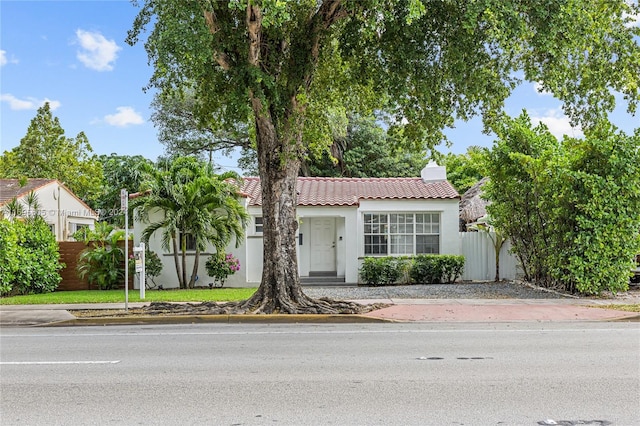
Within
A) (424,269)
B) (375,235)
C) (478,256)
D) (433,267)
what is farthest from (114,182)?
(478,256)

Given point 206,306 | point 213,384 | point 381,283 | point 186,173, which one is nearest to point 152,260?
point 186,173

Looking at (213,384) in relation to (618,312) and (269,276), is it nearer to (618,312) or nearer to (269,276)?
(269,276)

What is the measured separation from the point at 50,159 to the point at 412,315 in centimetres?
2971

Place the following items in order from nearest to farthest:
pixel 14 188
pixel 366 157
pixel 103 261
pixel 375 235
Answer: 1. pixel 103 261
2. pixel 375 235
3. pixel 14 188
4. pixel 366 157

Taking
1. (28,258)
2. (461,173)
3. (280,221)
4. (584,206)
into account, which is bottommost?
(28,258)

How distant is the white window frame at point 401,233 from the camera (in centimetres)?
2188

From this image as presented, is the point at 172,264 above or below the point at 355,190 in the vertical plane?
below

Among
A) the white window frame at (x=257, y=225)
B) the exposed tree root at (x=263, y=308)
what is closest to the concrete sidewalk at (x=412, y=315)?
the exposed tree root at (x=263, y=308)

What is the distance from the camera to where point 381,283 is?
20.6 meters

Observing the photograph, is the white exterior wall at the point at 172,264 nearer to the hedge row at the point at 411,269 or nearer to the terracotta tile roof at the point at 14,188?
the hedge row at the point at 411,269

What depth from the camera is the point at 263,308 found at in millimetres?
13547

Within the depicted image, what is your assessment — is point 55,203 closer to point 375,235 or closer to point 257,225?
point 257,225

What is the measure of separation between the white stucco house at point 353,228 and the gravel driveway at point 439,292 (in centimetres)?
202

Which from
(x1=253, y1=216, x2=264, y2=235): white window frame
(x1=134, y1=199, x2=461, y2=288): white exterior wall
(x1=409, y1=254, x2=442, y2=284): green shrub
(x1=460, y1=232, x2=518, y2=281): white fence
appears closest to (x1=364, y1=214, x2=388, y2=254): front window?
(x1=134, y1=199, x2=461, y2=288): white exterior wall
